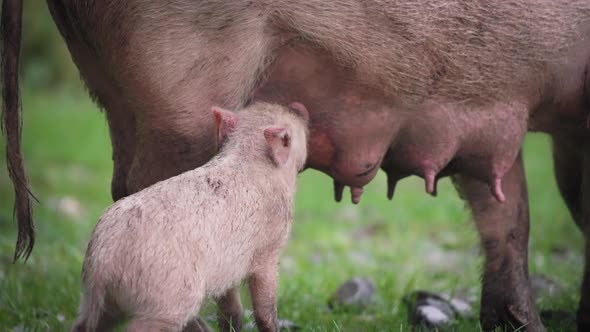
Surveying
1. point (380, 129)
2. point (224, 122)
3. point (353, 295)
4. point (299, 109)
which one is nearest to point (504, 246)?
point (353, 295)

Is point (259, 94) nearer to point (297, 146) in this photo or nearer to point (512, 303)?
point (297, 146)

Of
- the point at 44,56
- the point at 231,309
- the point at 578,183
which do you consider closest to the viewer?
the point at 231,309

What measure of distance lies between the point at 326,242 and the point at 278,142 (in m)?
3.92

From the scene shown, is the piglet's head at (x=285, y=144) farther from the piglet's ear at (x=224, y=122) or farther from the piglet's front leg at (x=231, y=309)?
the piglet's front leg at (x=231, y=309)

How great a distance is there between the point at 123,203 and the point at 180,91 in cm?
59

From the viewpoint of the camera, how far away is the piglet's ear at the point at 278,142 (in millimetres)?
3227

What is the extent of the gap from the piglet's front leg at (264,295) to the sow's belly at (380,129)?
0.67 m

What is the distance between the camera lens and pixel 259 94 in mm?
3553

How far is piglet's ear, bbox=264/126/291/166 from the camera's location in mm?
3227

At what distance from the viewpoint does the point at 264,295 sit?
3.23 meters

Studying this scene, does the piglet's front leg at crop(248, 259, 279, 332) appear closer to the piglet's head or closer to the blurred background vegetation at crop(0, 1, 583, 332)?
the piglet's head

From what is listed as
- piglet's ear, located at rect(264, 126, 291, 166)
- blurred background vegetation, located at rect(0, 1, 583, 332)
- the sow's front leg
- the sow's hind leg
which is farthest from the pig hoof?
piglet's ear, located at rect(264, 126, 291, 166)

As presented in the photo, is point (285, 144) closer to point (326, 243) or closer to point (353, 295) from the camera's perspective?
point (353, 295)

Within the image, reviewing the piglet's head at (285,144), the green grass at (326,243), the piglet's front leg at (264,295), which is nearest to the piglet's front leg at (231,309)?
the piglet's front leg at (264,295)
